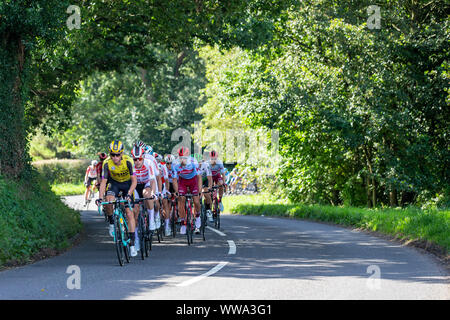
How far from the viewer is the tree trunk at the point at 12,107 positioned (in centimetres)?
1532

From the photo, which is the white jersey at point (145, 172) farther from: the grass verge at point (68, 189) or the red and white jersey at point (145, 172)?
the grass verge at point (68, 189)

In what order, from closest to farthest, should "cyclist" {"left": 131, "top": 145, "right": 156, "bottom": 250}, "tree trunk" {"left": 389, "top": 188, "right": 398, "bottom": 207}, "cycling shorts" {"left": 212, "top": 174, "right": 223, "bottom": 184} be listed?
"cyclist" {"left": 131, "top": 145, "right": 156, "bottom": 250}
"cycling shorts" {"left": 212, "top": 174, "right": 223, "bottom": 184}
"tree trunk" {"left": 389, "top": 188, "right": 398, "bottom": 207}

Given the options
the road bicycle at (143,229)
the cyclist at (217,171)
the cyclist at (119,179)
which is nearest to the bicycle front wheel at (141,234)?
the road bicycle at (143,229)

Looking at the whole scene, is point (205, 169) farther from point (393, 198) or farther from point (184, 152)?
point (393, 198)

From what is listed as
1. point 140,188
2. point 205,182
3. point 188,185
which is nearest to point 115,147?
point 140,188

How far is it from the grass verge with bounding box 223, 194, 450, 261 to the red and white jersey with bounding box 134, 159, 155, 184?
591 cm

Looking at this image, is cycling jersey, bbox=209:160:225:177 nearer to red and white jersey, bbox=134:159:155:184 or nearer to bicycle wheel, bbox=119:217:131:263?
red and white jersey, bbox=134:159:155:184

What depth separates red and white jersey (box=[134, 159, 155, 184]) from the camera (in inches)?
555

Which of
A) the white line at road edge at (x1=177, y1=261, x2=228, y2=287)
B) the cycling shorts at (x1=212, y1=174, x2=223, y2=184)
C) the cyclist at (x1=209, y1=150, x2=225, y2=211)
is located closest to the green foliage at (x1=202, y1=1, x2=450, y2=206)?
the cyclist at (x1=209, y1=150, x2=225, y2=211)

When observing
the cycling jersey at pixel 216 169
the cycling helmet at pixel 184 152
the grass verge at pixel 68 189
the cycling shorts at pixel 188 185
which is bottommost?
the grass verge at pixel 68 189

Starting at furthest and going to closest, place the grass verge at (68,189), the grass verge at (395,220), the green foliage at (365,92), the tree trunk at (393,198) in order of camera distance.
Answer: the grass verge at (68,189) → the tree trunk at (393,198) → the green foliage at (365,92) → the grass verge at (395,220)

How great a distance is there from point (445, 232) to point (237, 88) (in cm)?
1541

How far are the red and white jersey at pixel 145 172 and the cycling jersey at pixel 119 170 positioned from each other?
1655 millimetres
